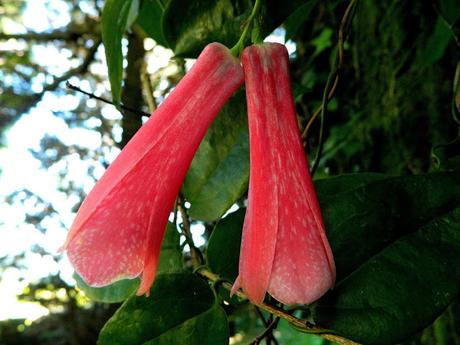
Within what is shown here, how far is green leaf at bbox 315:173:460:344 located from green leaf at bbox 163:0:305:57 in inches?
6.2

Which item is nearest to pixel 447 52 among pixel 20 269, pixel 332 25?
pixel 332 25

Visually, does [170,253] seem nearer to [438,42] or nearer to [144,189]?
[144,189]

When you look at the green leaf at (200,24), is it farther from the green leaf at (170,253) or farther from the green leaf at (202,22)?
the green leaf at (170,253)

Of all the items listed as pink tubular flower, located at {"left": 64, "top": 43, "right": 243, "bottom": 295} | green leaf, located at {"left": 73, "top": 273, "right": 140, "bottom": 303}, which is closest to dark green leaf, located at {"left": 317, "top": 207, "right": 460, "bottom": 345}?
pink tubular flower, located at {"left": 64, "top": 43, "right": 243, "bottom": 295}

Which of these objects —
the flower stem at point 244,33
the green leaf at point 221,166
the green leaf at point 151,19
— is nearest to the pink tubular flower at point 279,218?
the flower stem at point 244,33

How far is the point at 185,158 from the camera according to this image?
0.34 m

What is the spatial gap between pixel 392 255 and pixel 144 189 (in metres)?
0.18

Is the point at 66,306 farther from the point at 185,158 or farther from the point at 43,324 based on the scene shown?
the point at 185,158

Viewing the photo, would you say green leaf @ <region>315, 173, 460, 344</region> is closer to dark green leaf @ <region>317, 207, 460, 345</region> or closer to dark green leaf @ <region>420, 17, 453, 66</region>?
dark green leaf @ <region>317, 207, 460, 345</region>

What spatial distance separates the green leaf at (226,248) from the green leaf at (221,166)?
0.05 m

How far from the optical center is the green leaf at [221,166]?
0.48 metres

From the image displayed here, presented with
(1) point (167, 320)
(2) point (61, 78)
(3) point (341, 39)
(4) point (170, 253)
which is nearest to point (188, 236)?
(4) point (170, 253)

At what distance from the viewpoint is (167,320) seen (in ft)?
1.31

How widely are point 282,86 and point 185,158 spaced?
9cm
